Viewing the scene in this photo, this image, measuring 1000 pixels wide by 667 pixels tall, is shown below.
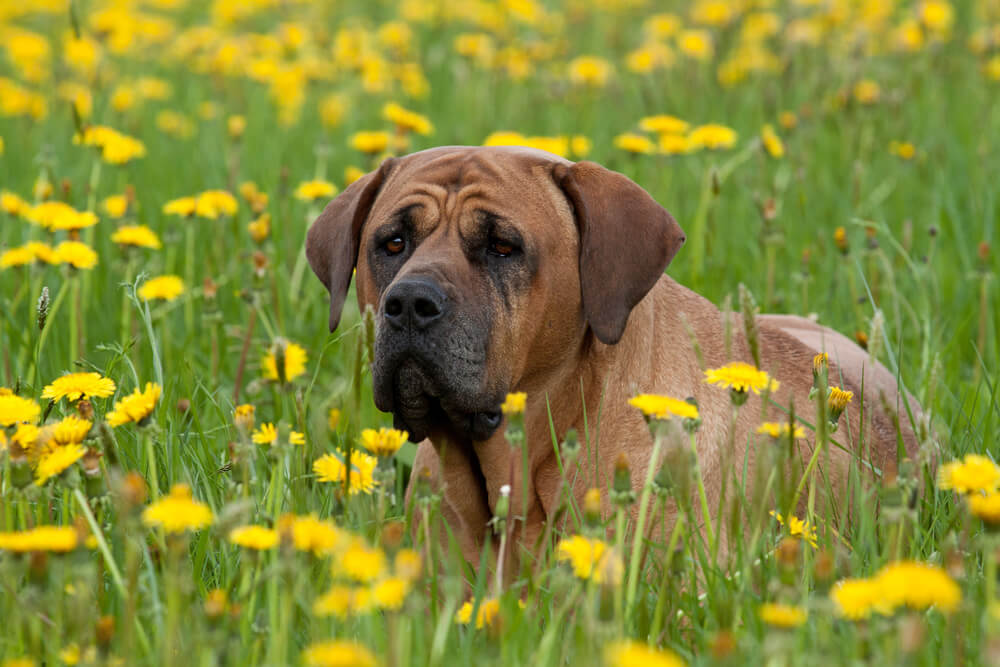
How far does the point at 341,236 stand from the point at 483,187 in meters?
0.52

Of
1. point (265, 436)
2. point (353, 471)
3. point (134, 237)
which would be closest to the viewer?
point (353, 471)

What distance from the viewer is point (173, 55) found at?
32.9ft

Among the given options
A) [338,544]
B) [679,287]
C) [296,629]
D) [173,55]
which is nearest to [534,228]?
[679,287]

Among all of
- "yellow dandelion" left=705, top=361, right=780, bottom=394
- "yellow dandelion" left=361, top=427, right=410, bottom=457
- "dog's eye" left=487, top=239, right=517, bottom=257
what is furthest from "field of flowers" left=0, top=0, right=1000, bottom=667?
"dog's eye" left=487, top=239, right=517, bottom=257

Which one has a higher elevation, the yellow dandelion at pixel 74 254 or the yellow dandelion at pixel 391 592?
the yellow dandelion at pixel 391 592

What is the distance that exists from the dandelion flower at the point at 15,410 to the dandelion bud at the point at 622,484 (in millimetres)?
1147

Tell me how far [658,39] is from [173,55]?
12.5 feet

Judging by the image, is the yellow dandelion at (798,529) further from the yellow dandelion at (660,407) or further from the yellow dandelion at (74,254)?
the yellow dandelion at (74,254)

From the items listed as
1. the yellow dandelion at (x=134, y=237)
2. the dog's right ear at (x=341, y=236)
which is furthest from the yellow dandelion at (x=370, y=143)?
the dog's right ear at (x=341, y=236)

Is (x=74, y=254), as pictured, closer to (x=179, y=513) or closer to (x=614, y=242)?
(x=614, y=242)

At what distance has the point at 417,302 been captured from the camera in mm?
3094

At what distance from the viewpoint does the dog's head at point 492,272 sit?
10.4ft

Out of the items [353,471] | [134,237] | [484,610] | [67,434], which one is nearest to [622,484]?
[484,610]

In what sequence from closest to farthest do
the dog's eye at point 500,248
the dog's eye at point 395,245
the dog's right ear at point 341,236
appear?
the dog's eye at point 500,248
the dog's eye at point 395,245
the dog's right ear at point 341,236
